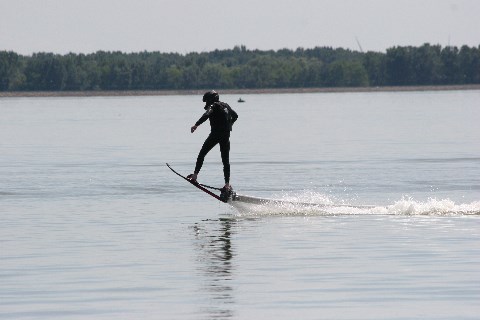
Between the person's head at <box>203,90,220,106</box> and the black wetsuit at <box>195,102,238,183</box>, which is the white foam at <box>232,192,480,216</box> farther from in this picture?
the person's head at <box>203,90,220,106</box>

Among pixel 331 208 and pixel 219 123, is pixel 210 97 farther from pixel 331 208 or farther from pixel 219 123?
pixel 331 208

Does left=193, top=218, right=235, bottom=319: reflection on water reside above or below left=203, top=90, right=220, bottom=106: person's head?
below

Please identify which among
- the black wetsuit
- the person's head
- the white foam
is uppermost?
the person's head

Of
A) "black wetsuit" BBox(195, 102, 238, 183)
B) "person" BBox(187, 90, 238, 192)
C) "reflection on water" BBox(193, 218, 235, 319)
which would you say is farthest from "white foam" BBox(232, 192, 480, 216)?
"black wetsuit" BBox(195, 102, 238, 183)

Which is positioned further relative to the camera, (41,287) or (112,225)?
(112,225)

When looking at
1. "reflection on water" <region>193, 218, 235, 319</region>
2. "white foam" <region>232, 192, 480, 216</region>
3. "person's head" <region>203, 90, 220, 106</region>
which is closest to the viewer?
"reflection on water" <region>193, 218, 235, 319</region>

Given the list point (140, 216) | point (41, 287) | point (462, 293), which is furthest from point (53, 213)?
point (462, 293)

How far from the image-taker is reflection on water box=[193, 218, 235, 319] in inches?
→ 675

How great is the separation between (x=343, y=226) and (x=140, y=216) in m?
5.14

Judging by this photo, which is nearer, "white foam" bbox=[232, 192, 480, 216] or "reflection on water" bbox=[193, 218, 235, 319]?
"reflection on water" bbox=[193, 218, 235, 319]

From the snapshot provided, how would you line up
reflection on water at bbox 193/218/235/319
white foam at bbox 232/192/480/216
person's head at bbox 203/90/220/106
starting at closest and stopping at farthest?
reflection on water at bbox 193/218/235/319
person's head at bbox 203/90/220/106
white foam at bbox 232/192/480/216

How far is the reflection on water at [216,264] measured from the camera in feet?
56.2

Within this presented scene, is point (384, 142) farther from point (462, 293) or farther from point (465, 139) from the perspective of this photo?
point (462, 293)

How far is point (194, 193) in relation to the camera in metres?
35.7
